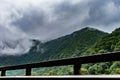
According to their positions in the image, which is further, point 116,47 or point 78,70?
point 116,47

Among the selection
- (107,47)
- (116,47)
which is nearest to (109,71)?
(116,47)

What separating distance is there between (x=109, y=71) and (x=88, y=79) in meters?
92.3

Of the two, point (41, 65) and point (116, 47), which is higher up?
point (116, 47)

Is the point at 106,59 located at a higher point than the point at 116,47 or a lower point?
lower

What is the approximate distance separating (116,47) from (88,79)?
13556cm

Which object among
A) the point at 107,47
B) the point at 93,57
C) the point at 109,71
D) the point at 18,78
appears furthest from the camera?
the point at 107,47

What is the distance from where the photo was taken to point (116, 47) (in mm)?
137250

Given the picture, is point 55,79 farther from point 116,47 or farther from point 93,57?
point 116,47

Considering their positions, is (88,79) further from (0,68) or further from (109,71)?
(109,71)

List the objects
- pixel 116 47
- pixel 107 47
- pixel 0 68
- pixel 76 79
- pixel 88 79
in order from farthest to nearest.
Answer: pixel 107 47, pixel 116 47, pixel 0 68, pixel 76 79, pixel 88 79

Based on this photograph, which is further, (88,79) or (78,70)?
(78,70)

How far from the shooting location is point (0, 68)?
9.46 meters

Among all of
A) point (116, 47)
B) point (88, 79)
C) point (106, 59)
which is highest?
point (116, 47)

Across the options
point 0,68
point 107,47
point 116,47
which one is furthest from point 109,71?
point 0,68
